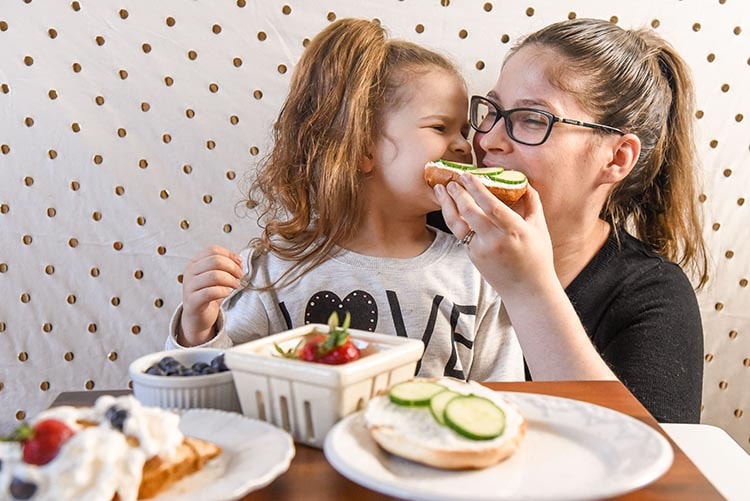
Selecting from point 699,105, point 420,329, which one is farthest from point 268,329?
point 699,105

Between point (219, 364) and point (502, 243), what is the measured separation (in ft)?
2.18

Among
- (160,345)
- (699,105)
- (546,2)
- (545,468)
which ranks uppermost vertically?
(546,2)

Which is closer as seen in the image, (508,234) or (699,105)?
(508,234)

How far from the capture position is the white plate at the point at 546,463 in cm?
64

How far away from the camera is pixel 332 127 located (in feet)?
5.37

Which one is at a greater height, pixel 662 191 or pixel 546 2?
pixel 546 2

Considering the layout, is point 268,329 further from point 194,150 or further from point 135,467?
point 135,467

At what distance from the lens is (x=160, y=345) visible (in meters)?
1.80

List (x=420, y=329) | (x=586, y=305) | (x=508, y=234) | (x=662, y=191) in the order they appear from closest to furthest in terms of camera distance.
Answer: (x=508, y=234) < (x=420, y=329) < (x=586, y=305) < (x=662, y=191)

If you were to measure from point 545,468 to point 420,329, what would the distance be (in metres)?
0.86

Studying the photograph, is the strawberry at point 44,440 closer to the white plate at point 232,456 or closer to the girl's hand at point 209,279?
the white plate at point 232,456

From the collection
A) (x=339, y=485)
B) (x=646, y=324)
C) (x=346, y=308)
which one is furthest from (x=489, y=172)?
(x=339, y=485)

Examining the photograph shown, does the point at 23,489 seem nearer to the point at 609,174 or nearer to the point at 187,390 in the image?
the point at 187,390

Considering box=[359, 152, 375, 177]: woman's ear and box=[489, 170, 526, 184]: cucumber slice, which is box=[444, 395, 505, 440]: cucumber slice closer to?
box=[489, 170, 526, 184]: cucumber slice
